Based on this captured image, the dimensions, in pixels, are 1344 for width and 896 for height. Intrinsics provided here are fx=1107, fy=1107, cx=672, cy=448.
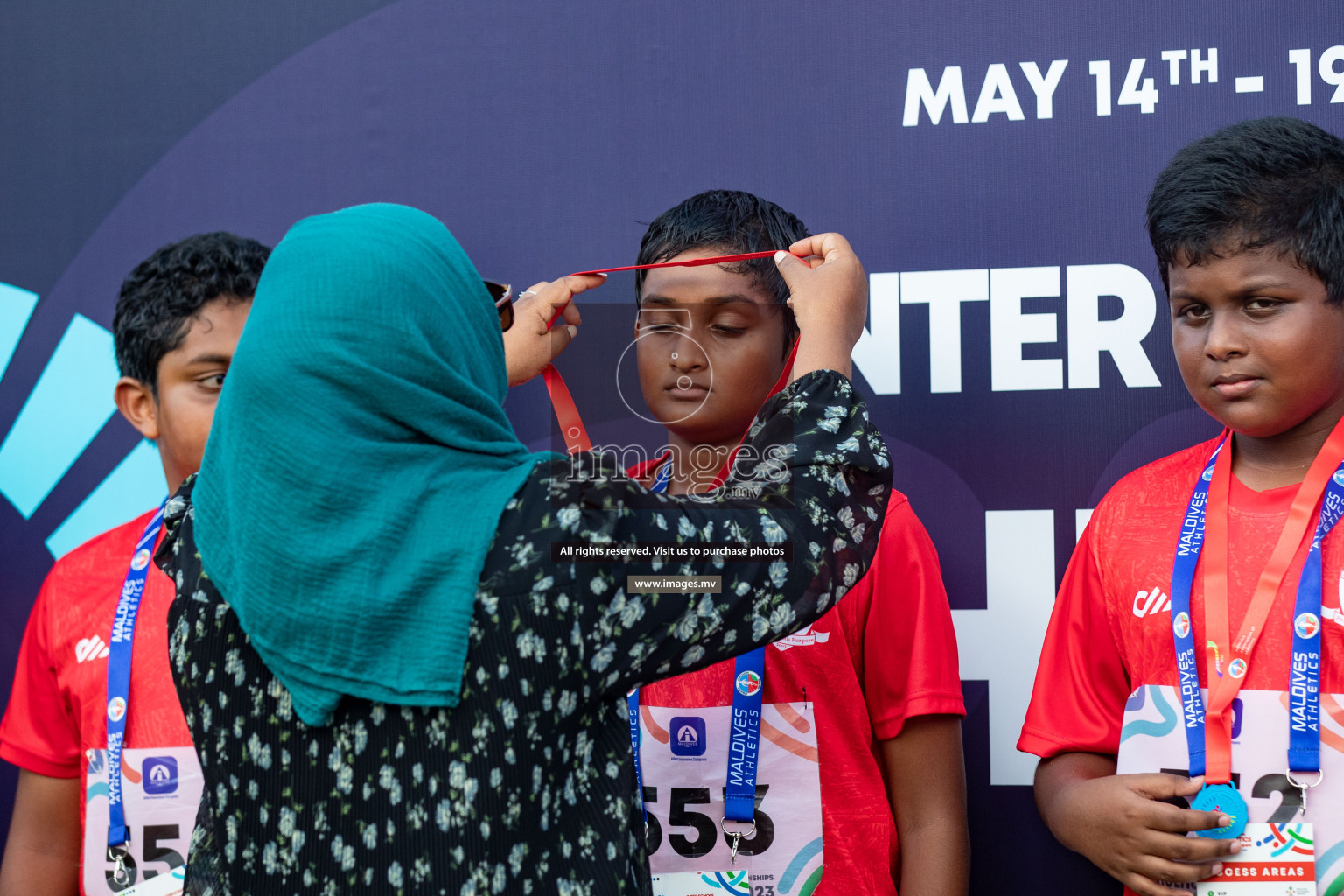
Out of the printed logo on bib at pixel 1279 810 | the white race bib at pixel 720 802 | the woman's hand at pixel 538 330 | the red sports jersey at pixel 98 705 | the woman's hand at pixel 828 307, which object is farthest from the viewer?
the red sports jersey at pixel 98 705

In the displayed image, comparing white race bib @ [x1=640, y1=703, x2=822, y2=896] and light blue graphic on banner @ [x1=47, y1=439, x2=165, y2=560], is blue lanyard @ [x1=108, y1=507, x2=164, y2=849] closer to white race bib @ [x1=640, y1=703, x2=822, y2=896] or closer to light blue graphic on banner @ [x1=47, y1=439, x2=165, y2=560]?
light blue graphic on banner @ [x1=47, y1=439, x2=165, y2=560]

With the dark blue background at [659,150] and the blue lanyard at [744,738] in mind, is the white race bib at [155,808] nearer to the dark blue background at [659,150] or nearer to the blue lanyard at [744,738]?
the blue lanyard at [744,738]

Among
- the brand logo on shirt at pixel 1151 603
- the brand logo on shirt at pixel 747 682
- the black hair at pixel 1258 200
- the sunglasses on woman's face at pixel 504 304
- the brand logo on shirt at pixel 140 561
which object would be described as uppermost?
the black hair at pixel 1258 200

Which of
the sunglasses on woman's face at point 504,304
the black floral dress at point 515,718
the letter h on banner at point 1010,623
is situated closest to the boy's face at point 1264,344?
the letter h on banner at point 1010,623

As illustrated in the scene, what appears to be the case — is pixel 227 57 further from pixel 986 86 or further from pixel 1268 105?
pixel 1268 105

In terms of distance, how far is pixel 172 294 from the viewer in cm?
216

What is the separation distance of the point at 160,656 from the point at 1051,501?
1706 mm

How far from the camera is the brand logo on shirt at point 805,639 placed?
5.82ft

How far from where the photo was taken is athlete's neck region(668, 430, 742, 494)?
1940mm

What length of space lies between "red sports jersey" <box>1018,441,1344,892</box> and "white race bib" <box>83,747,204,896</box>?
1418mm

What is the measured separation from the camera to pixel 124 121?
2.67m

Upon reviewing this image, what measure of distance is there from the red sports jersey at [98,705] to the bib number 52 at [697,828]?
0.83m

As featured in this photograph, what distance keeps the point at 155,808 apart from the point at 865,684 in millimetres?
1246

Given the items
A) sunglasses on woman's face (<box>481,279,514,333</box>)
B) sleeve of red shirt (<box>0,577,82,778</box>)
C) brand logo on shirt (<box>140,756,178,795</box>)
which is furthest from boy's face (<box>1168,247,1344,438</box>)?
sleeve of red shirt (<box>0,577,82,778</box>)
